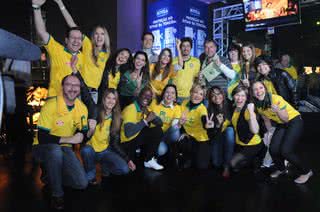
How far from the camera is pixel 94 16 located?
722 centimetres

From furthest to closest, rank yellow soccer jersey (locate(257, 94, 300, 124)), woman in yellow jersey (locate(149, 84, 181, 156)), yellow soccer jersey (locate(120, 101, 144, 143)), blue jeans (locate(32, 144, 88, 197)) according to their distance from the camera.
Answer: woman in yellow jersey (locate(149, 84, 181, 156)), yellow soccer jersey (locate(120, 101, 144, 143)), yellow soccer jersey (locate(257, 94, 300, 124)), blue jeans (locate(32, 144, 88, 197))

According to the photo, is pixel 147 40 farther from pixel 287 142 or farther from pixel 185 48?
pixel 287 142

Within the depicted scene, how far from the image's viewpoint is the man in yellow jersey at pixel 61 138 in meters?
2.57

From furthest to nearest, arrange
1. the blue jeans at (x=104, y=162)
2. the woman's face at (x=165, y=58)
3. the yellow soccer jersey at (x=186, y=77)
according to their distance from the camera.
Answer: the yellow soccer jersey at (x=186, y=77) → the woman's face at (x=165, y=58) → the blue jeans at (x=104, y=162)

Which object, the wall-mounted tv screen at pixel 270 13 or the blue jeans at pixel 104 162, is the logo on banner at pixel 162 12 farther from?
the blue jeans at pixel 104 162

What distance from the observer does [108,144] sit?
3.34 m

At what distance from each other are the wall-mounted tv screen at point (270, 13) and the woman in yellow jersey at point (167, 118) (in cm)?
451

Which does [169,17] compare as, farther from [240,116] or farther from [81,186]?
[81,186]

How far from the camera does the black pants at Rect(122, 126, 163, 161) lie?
371cm

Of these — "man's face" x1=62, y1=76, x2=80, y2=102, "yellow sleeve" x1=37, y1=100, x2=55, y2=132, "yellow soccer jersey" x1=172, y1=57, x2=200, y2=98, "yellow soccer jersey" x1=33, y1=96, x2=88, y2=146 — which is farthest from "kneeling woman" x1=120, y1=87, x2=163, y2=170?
"yellow sleeve" x1=37, y1=100, x2=55, y2=132

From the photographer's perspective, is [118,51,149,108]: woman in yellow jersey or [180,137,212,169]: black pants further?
[118,51,149,108]: woman in yellow jersey

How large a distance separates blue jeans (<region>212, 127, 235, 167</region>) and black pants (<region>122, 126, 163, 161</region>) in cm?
69

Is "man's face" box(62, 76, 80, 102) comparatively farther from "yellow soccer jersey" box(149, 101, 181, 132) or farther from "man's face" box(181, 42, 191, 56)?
"man's face" box(181, 42, 191, 56)

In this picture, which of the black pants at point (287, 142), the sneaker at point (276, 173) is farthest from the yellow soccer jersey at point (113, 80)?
the sneaker at point (276, 173)
